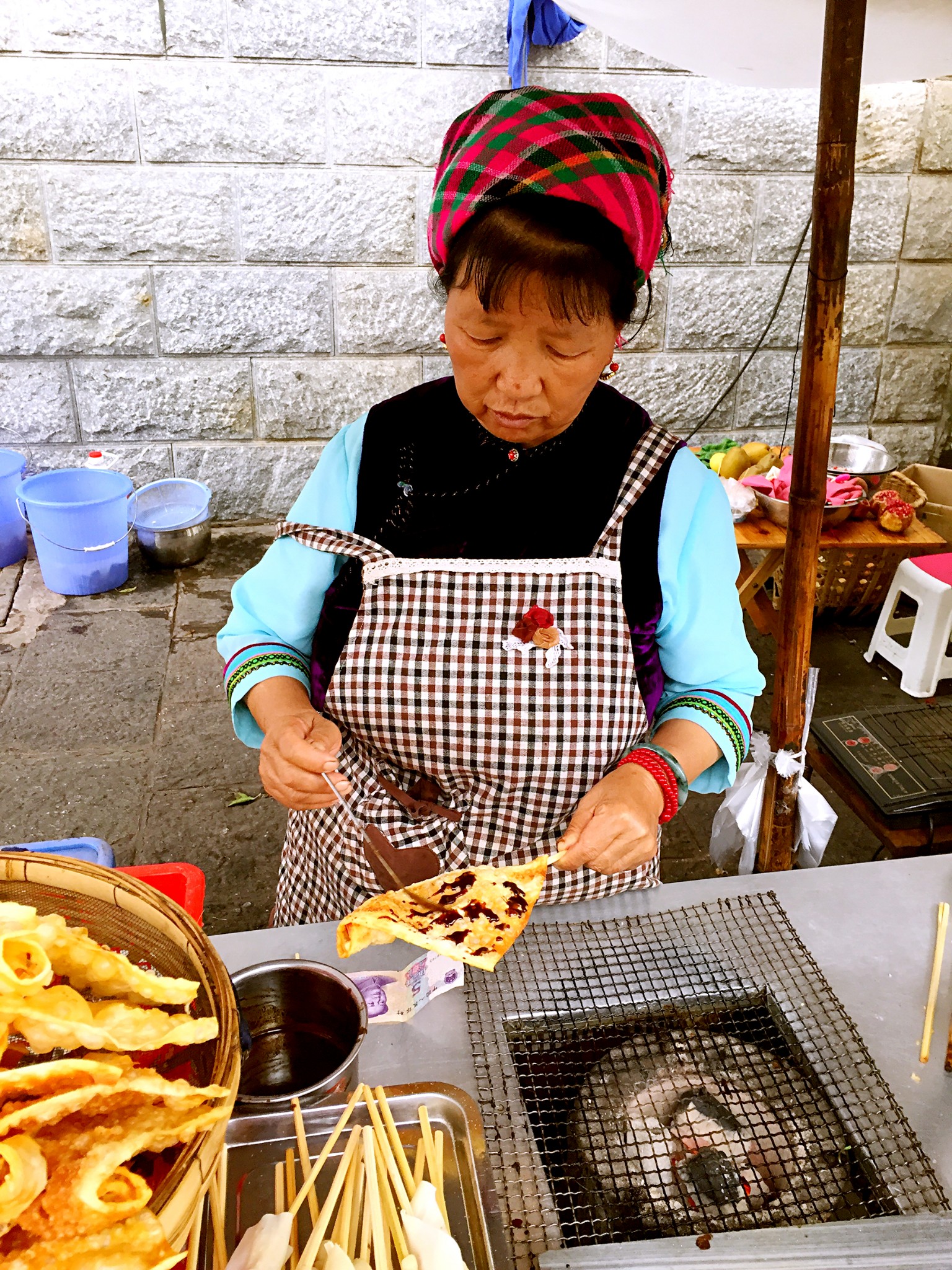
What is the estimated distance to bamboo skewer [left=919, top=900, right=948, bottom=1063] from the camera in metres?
1.29

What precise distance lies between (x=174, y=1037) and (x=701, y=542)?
1.22 meters

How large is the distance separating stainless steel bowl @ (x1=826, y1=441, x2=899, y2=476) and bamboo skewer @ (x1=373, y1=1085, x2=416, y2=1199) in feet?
14.5

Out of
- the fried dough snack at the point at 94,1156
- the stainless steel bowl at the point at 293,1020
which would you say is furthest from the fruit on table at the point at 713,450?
the fried dough snack at the point at 94,1156

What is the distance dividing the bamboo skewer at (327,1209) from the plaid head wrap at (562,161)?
1.25 meters

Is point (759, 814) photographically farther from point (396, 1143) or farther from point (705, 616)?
point (396, 1143)

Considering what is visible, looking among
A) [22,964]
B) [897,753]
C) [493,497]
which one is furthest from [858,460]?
[22,964]

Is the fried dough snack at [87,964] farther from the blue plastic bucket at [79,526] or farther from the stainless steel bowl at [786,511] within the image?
the blue plastic bucket at [79,526]

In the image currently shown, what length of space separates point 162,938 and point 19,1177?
0.30 m

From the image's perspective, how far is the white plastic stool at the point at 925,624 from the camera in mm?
4309

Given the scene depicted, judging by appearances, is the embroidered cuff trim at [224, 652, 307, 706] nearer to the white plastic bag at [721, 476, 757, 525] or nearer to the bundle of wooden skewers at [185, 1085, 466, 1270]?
the bundle of wooden skewers at [185, 1085, 466, 1270]

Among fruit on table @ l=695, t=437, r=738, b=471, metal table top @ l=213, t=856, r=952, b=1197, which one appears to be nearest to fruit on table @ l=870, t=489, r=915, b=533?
fruit on table @ l=695, t=437, r=738, b=471

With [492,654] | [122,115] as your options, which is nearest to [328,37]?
[122,115]

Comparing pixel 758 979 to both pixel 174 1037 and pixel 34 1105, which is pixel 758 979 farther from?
pixel 34 1105

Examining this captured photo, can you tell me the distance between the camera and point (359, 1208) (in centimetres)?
103
